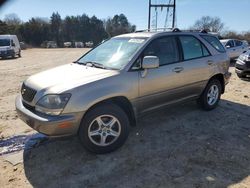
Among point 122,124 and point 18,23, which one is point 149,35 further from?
point 18,23

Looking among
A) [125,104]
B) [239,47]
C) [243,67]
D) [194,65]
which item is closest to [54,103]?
[125,104]

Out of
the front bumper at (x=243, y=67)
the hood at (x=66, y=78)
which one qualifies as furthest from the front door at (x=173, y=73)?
the front bumper at (x=243, y=67)

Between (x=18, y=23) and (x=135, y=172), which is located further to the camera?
(x=18, y=23)

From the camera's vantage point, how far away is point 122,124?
13.9 feet

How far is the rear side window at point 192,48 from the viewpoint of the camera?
534 cm

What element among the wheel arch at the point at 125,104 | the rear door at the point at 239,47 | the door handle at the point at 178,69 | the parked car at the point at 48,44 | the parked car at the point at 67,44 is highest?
the door handle at the point at 178,69

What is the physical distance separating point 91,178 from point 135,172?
58 centimetres

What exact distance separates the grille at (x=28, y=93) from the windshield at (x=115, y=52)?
120 cm

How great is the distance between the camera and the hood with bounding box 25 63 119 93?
3881 millimetres

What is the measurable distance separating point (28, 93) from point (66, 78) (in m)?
0.61

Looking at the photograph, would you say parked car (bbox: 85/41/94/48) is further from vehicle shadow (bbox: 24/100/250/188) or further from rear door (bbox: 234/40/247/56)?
vehicle shadow (bbox: 24/100/250/188)

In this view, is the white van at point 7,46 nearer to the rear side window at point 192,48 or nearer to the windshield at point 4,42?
the windshield at point 4,42

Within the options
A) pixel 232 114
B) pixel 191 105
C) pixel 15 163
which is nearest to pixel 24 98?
pixel 15 163

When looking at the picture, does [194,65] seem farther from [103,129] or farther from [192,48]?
[103,129]
